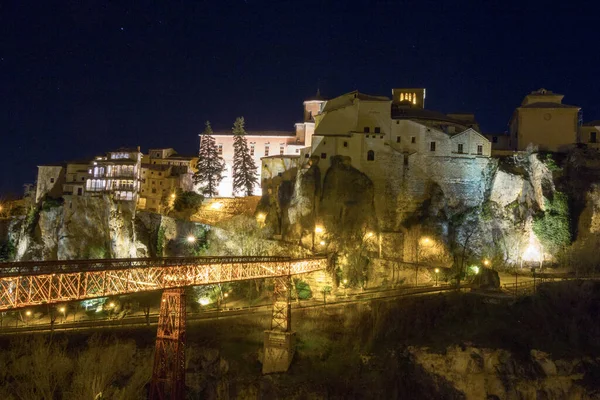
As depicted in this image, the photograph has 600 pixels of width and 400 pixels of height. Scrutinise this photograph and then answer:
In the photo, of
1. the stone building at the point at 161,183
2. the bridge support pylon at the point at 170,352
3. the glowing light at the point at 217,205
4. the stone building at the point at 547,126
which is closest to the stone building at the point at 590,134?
the stone building at the point at 547,126

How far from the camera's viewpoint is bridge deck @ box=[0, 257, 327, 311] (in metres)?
23.7

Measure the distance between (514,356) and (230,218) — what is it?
115 feet

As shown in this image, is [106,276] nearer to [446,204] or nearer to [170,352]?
[170,352]

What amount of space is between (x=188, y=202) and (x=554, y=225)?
4204 cm

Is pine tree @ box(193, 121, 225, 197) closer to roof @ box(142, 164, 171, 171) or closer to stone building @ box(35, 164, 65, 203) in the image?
→ roof @ box(142, 164, 171, 171)

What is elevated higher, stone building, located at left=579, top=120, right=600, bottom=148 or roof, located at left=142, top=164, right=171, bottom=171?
stone building, located at left=579, top=120, right=600, bottom=148

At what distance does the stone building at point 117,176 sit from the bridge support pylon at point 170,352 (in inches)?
1683

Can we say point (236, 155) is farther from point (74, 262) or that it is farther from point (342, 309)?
point (74, 262)

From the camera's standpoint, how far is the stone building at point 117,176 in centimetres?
7144

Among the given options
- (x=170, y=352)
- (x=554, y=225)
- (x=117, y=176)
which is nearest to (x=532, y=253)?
(x=554, y=225)

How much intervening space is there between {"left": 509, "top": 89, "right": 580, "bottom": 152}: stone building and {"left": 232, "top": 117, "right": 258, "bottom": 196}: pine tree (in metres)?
33.4

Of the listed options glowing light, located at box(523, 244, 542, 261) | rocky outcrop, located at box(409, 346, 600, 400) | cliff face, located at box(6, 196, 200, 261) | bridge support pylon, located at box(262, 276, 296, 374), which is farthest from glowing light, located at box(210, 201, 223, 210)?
glowing light, located at box(523, 244, 542, 261)

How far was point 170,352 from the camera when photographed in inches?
1183

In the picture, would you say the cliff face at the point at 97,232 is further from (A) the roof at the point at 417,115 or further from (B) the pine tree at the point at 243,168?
(A) the roof at the point at 417,115
